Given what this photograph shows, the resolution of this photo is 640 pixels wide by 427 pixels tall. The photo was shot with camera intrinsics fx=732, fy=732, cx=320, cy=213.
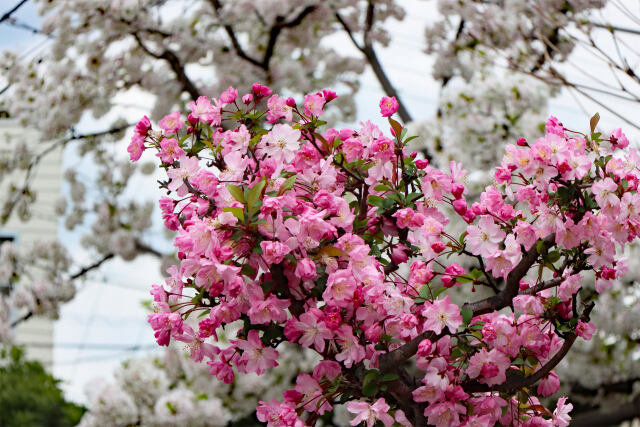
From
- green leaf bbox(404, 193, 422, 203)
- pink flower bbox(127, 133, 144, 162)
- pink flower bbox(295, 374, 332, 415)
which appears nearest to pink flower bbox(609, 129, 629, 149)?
green leaf bbox(404, 193, 422, 203)

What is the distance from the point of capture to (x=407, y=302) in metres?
1.61

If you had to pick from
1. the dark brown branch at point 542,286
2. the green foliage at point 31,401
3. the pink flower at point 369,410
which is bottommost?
the green foliage at point 31,401

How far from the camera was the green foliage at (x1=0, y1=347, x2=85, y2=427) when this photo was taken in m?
9.69

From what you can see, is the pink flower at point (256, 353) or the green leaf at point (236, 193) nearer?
the green leaf at point (236, 193)

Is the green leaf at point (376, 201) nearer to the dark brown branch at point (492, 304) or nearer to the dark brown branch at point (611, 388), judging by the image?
the dark brown branch at point (492, 304)

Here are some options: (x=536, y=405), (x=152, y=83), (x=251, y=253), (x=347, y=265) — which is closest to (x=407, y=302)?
(x=347, y=265)

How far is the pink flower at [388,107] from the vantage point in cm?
184

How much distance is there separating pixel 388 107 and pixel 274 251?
55cm

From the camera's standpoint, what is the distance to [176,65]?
505 centimetres

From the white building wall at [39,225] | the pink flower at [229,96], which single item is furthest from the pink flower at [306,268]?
the white building wall at [39,225]

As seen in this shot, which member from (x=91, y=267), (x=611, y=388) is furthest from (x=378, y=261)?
(x=91, y=267)

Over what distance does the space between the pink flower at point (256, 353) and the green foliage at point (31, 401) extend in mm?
8905

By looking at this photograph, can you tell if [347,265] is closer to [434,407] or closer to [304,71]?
[434,407]

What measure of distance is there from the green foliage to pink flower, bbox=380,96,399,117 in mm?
9083
